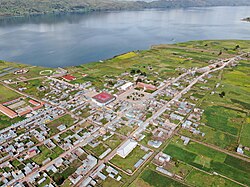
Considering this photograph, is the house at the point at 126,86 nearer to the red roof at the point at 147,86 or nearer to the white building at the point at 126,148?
the red roof at the point at 147,86

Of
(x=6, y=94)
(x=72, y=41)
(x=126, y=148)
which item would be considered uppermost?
(x=72, y=41)

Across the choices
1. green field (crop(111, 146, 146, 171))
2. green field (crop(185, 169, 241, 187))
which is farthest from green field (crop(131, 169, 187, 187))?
green field (crop(111, 146, 146, 171))

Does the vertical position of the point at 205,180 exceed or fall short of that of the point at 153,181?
it exceeds it

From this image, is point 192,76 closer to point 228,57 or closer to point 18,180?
point 228,57

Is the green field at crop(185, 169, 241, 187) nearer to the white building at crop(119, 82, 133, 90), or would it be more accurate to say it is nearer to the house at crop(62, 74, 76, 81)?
the white building at crop(119, 82, 133, 90)

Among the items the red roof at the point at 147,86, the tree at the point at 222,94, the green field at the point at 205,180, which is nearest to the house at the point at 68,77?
the red roof at the point at 147,86

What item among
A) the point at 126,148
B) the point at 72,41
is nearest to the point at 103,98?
the point at 126,148

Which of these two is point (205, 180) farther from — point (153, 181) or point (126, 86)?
point (126, 86)

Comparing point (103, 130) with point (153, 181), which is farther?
point (103, 130)
